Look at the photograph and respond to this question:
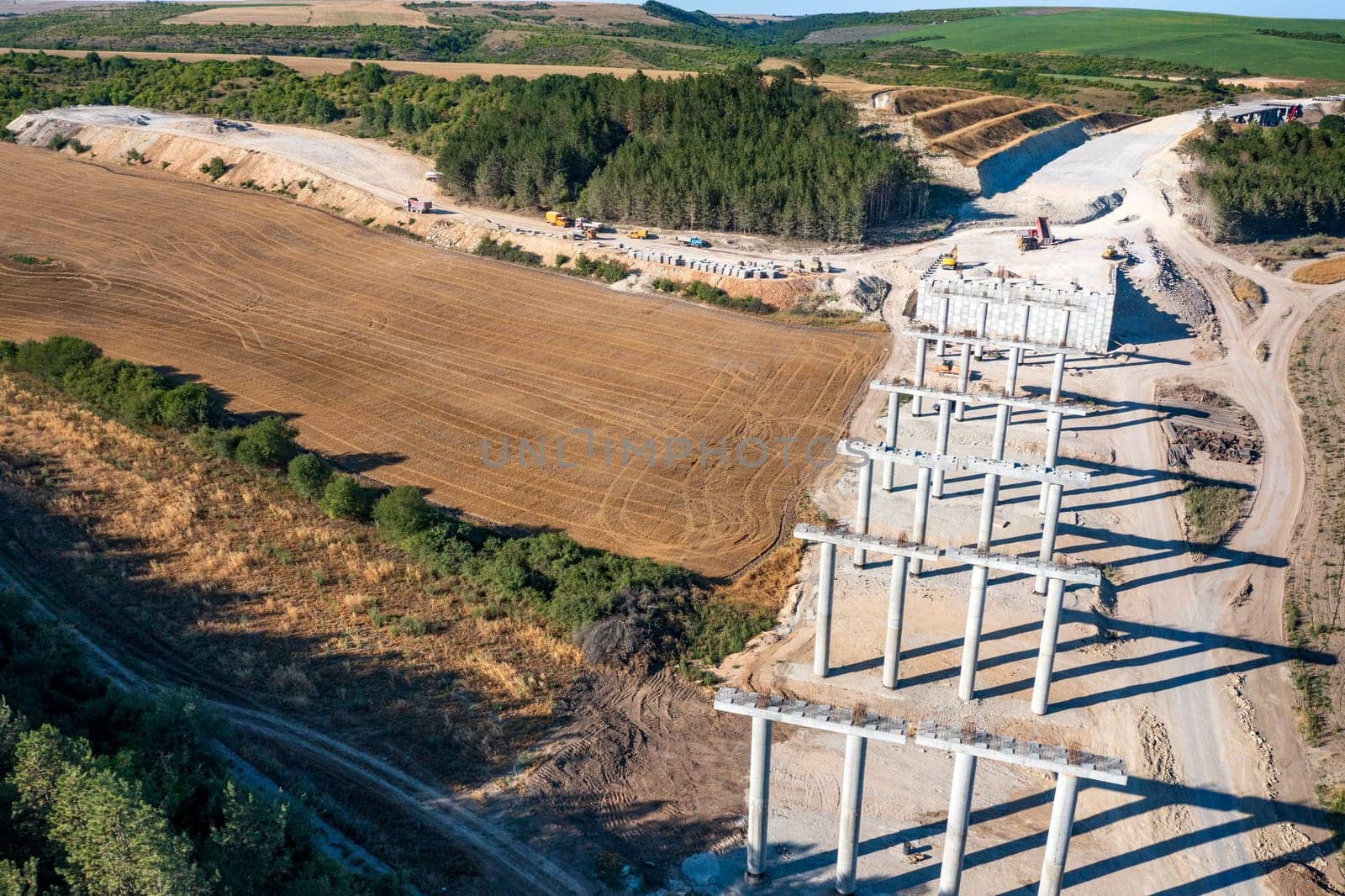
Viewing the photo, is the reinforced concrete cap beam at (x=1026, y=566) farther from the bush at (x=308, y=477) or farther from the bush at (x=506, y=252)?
the bush at (x=506, y=252)

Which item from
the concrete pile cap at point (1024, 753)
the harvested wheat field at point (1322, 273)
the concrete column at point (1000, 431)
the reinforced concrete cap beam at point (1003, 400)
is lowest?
the concrete pile cap at point (1024, 753)

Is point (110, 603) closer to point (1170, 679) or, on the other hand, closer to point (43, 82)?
point (1170, 679)

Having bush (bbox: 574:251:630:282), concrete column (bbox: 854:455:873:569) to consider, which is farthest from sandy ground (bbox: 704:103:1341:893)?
bush (bbox: 574:251:630:282)

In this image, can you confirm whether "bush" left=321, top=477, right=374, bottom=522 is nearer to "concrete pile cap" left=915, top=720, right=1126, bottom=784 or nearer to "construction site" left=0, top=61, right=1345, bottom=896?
"construction site" left=0, top=61, right=1345, bottom=896

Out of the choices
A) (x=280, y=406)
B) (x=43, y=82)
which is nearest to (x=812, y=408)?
(x=280, y=406)

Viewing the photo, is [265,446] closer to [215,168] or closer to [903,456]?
[903,456]

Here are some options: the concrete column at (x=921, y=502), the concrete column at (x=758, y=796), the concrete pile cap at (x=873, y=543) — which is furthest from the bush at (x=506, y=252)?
the concrete column at (x=758, y=796)
